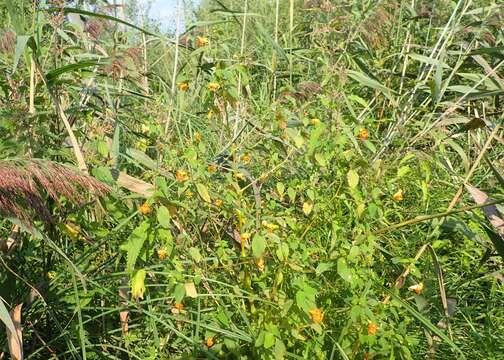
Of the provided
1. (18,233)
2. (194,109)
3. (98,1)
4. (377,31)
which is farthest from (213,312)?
(194,109)

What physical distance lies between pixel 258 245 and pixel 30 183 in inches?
24.5

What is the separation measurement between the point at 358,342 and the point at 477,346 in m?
0.51

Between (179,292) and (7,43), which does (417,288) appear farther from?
(7,43)

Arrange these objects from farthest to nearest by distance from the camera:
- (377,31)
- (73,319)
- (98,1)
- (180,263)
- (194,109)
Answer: (194,109) → (377,31) → (98,1) → (73,319) → (180,263)

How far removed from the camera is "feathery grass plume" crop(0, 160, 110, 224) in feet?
3.74

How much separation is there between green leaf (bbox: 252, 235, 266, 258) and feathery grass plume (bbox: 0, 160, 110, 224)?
1.43 feet

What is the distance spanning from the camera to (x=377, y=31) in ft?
8.93

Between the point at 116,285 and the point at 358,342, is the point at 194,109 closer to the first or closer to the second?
the point at 116,285

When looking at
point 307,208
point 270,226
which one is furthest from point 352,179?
point 270,226

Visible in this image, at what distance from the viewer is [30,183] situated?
1163 millimetres

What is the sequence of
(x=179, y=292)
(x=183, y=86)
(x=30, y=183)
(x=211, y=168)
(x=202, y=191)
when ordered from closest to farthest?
(x=30, y=183) → (x=179, y=292) → (x=202, y=191) → (x=211, y=168) → (x=183, y=86)

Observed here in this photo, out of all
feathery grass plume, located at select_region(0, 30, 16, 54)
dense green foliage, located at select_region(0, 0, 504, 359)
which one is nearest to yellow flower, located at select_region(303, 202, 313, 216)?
dense green foliage, located at select_region(0, 0, 504, 359)

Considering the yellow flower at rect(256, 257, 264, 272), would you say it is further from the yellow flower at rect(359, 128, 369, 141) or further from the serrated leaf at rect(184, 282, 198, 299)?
the yellow flower at rect(359, 128, 369, 141)

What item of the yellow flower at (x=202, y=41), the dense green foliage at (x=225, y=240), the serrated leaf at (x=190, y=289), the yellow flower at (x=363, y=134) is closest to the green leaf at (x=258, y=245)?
the dense green foliage at (x=225, y=240)
